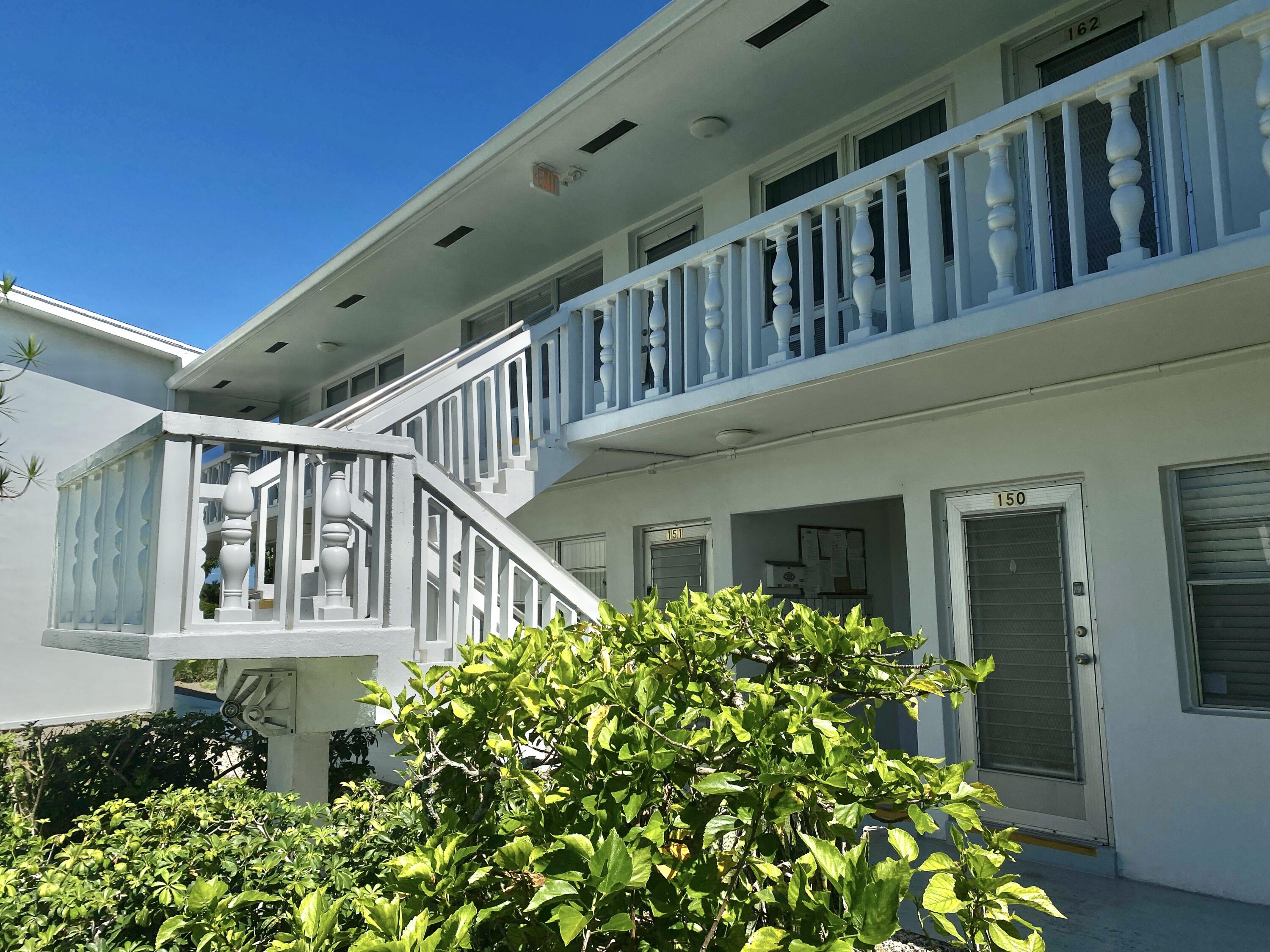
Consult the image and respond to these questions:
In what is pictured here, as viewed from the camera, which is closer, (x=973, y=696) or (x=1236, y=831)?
(x=1236, y=831)

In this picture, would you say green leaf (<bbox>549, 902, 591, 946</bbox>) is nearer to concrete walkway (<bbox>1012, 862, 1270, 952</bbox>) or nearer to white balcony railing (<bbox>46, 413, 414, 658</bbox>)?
white balcony railing (<bbox>46, 413, 414, 658</bbox>)

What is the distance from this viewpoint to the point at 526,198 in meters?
7.80

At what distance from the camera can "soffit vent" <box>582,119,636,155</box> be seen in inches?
260

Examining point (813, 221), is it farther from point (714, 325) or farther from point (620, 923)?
point (620, 923)

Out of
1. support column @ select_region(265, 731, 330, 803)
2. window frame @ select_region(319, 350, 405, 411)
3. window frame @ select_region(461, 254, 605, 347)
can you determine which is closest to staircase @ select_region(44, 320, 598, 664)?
support column @ select_region(265, 731, 330, 803)

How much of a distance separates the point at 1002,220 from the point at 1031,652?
288cm

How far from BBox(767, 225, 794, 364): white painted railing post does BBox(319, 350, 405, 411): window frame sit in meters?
7.58

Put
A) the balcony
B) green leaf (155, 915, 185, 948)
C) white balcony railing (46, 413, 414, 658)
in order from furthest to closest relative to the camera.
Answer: the balcony → white balcony railing (46, 413, 414, 658) → green leaf (155, 915, 185, 948)

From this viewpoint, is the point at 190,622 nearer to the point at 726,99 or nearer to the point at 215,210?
the point at 726,99

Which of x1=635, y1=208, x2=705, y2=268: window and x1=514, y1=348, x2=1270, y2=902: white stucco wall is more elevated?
x1=635, y1=208, x2=705, y2=268: window

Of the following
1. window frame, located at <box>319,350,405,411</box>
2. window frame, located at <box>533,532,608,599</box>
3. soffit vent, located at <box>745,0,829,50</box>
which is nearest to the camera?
soffit vent, located at <box>745,0,829,50</box>

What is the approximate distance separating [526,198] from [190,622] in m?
5.26

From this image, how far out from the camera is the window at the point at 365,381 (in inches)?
492

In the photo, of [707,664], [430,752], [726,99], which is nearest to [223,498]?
[430,752]
